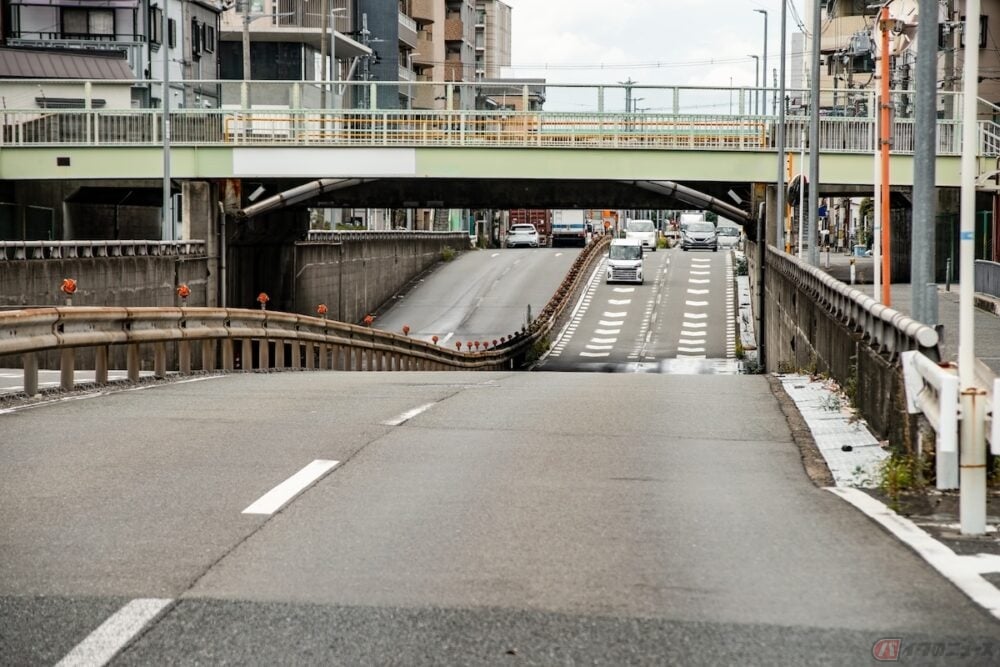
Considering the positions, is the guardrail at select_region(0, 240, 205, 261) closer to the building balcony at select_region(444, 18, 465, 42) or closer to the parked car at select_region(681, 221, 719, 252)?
the parked car at select_region(681, 221, 719, 252)

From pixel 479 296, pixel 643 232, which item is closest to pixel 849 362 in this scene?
pixel 479 296

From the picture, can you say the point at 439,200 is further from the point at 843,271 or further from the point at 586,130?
the point at 843,271

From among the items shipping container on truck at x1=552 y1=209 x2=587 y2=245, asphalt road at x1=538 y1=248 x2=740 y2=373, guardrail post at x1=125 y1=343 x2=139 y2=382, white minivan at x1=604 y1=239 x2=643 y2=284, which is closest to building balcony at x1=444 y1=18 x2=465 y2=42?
shipping container on truck at x1=552 y1=209 x2=587 y2=245

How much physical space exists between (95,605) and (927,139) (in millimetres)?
10548

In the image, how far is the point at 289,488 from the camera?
9484 millimetres

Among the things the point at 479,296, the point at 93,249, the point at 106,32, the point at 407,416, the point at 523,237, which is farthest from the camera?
the point at 523,237

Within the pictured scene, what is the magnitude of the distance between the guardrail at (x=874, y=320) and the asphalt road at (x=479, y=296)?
4259cm

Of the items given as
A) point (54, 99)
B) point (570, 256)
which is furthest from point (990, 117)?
point (570, 256)

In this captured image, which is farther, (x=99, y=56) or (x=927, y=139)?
(x=99, y=56)

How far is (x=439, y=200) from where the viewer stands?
55.8 m

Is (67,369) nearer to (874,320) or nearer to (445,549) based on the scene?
(874,320)

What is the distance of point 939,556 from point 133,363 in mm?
12967

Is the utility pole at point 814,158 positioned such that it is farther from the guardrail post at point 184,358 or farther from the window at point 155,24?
the window at point 155,24

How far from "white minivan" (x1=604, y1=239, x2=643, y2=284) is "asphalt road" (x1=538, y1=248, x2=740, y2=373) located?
83 centimetres
